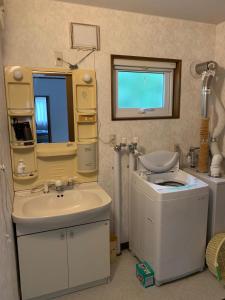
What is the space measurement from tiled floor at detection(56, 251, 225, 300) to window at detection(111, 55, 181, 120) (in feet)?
4.74

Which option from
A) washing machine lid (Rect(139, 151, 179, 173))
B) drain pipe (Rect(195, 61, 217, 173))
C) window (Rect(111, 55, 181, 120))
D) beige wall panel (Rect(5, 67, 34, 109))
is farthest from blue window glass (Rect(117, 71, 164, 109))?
beige wall panel (Rect(5, 67, 34, 109))

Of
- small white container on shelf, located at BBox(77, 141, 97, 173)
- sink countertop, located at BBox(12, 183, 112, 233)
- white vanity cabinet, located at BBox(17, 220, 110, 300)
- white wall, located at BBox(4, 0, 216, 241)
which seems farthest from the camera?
small white container on shelf, located at BBox(77, 141, 97, 173)

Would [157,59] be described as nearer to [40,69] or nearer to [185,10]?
[185,10]

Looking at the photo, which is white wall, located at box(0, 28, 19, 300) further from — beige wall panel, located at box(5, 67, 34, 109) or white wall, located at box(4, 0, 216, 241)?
white wall, located at box(4, 0, 216, 241)

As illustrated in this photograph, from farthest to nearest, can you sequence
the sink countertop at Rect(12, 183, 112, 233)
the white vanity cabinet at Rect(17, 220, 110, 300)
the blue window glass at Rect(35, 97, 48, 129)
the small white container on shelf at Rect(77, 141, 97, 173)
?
the small white container on shelf at Rect(77, 141, 97, 173) < the blue window glass at Rect(35, 97, 48, 129) < the white vanity cabinet at Rect(17, 220, 110, 300) < the sink countertop at Rect(12, 183, 112, 233)

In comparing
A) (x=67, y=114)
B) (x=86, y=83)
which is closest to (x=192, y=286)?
(x=67, y=114)

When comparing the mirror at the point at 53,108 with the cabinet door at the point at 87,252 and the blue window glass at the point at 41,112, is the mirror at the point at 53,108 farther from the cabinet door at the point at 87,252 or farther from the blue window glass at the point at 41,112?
the cabinet door at the point at 87,252

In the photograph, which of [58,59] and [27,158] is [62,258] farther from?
[58,59]

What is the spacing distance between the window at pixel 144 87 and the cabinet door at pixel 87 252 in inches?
39.8

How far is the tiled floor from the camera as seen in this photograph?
179 cm

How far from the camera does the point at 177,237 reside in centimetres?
184

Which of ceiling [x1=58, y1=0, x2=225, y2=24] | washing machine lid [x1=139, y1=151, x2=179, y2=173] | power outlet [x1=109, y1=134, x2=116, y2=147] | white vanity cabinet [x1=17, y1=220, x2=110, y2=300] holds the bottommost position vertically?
white vanity cabinet [x1=17, y1=220, x2=110, y2=300]

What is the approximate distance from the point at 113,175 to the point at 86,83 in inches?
34.8

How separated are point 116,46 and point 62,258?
1.80 meters
